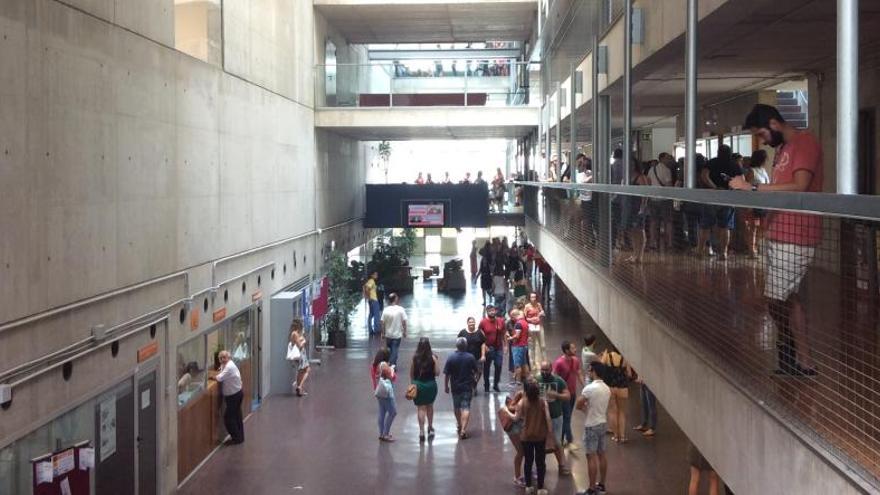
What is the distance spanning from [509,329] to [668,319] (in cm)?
992

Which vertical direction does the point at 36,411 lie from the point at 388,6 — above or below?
below

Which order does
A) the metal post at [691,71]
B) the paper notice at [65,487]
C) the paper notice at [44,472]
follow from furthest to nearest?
the paper notice at [65,487] → the paper notice at [44,472] → the metal post at [691,71]

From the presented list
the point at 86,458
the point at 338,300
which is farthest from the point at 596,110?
the point at 338,300

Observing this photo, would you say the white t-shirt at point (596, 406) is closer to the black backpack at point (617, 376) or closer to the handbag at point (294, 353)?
the black backpack at point (617, 376)

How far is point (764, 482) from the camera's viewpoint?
4.45 meters

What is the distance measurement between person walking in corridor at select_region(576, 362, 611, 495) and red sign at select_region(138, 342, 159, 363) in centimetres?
449

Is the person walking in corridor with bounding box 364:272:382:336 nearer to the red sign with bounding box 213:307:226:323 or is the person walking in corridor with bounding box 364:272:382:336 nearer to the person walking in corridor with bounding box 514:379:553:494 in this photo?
the red sign with bounding box 213:307:226:323

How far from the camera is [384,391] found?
13.0 meters

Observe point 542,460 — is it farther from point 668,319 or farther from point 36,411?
point 36,411

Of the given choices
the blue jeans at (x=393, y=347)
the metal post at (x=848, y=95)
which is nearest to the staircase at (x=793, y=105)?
the blue jeans at (x=393, y=347)

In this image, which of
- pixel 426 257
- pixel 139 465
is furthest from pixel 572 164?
pixel 426 257

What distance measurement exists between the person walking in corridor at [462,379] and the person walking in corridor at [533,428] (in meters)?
2.33

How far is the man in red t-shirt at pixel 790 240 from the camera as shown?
3934 mm

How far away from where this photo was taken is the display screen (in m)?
26.8
